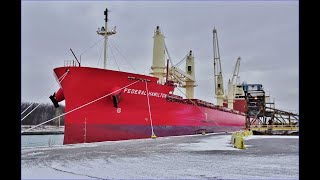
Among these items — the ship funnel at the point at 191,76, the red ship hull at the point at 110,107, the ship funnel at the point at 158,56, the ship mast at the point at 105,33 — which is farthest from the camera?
the ship funnel at the point at 191,76

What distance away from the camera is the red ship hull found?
629 inches

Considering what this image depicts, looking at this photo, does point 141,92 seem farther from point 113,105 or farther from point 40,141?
point 40,141

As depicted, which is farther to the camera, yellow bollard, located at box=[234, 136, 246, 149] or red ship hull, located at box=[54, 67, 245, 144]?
red ship hull, located at box=[54, 67, 245, 144]

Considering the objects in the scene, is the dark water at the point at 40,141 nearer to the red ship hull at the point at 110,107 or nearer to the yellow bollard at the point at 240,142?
the red ship hull at the point at 110,107

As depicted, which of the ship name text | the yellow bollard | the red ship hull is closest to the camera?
the yellow bollard

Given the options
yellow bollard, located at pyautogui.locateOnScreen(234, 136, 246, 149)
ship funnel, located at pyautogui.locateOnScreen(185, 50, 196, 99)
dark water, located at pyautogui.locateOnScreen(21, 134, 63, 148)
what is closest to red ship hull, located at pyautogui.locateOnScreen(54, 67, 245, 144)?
dark water, located at pyautogui.locateOnScreen(21, 134, 63, 148)

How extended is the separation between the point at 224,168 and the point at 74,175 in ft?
9.84

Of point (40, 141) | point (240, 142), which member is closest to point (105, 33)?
point (240, 142)

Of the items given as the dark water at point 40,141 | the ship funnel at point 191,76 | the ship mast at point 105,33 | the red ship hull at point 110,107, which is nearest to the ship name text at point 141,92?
the red ship hull at point 110,107

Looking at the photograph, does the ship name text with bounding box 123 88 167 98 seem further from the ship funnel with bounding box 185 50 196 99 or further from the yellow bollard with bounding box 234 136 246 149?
the ship funnel with bounding box 185 50 196 99

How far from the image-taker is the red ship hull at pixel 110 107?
16.0 m

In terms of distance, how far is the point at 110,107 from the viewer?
55.5ft
